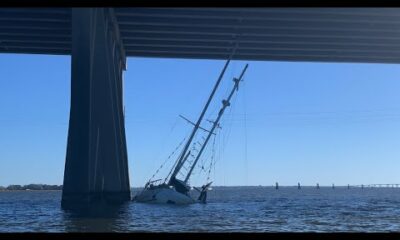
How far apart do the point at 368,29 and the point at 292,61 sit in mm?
10190

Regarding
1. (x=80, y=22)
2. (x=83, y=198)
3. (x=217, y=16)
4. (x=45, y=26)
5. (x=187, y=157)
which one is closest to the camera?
(x=83, y=198)

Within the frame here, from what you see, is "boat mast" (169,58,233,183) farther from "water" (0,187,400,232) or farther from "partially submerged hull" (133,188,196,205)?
"water" (0,187,400,232)

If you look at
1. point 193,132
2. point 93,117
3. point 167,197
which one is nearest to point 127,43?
point 193,132

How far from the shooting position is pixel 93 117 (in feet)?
117

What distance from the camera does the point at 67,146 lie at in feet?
109

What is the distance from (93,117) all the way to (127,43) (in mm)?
17237

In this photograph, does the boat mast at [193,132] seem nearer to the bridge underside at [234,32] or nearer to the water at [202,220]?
the bridge underside at [234,32]

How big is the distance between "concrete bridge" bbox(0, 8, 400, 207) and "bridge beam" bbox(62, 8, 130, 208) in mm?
60

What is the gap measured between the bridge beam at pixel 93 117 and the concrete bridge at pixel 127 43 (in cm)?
6

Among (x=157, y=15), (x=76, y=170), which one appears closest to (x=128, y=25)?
(x=157, y=15)

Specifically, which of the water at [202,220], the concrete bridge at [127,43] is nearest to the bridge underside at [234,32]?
the concrete bridge at [127,43]

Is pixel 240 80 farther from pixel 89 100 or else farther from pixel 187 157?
pixel 89 100

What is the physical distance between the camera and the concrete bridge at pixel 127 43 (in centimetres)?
3388

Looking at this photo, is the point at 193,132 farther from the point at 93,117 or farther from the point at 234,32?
the point at 93,117
